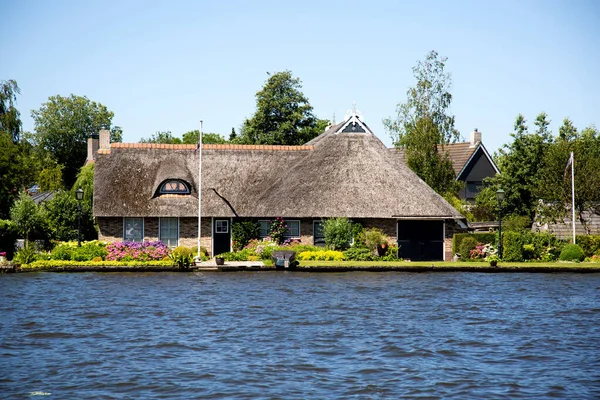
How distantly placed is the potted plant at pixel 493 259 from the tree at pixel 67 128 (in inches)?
2458

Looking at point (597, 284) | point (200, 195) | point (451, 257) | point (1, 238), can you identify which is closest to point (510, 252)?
point (451, 257)

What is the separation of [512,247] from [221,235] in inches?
626

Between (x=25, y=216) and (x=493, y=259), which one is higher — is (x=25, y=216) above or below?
above

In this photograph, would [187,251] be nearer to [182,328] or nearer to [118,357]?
[182,328]

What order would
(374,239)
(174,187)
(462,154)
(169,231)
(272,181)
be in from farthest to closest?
1. (462,154)
2. (272,181)
3. (174,187)
4. (169,231)
5. (374,239)

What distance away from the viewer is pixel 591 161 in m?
50.5

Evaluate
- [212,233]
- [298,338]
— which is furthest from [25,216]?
[298,338]

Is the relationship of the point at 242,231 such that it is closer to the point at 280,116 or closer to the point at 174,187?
the point at 174,187

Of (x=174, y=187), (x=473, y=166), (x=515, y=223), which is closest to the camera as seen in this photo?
(x=174, y=187)

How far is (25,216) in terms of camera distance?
1847 inches

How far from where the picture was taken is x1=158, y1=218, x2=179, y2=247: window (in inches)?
1881

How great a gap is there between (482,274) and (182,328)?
A: 19.6 meters

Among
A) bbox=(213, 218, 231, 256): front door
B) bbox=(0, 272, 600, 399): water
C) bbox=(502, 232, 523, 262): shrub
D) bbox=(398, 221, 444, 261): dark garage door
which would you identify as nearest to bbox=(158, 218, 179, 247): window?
bbox=(213, 218, 231, 256): front door

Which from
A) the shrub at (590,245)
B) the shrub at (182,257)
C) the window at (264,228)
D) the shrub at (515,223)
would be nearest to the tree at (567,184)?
the shrub at (515,223)
